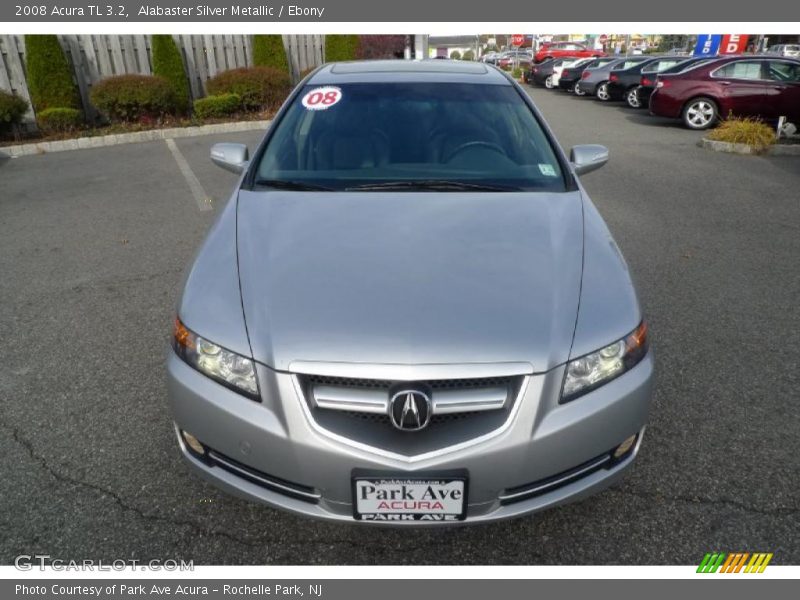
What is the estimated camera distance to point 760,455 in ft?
8.36

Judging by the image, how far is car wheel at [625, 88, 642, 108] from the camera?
15.8 metres

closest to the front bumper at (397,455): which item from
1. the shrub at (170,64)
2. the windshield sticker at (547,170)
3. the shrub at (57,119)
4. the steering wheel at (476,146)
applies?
the windshield sticker at (547,170)

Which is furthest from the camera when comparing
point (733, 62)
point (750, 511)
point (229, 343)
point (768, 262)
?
point (733, 62)

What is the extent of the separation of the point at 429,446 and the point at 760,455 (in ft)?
5.88

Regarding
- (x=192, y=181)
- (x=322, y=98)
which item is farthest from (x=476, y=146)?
(x=192, y=181)

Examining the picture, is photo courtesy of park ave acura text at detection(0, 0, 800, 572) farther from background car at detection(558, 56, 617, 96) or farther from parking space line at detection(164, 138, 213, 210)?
background car at detection(558, 56, 617, 96)

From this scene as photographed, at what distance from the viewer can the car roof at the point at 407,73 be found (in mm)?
3225

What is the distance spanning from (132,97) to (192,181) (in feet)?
19.1

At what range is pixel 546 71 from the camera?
23.9m

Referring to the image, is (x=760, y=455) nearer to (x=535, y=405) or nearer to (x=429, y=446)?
(x=535, y=405)

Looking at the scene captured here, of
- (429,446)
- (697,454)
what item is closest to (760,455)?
(697,454)

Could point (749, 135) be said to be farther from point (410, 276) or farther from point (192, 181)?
point (410, 276)

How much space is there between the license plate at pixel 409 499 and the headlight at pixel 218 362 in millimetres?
458

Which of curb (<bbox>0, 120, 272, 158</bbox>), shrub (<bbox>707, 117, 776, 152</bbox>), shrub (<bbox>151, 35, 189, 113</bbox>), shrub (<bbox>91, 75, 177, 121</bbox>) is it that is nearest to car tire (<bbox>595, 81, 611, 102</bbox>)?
shrub (<bbox>707, 117, 776, 152</bbox>)
